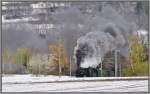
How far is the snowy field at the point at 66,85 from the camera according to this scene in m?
19.9

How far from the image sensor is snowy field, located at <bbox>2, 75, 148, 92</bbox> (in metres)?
19.9

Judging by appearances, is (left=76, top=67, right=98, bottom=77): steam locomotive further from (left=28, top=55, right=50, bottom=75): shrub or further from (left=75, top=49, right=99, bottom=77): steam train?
(left=28, top=55, right=50, bottom=75): shrub

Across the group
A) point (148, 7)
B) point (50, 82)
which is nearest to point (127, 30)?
point (148, 7)

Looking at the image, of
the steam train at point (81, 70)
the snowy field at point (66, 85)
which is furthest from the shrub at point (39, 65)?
the steam train at point (81, 70)

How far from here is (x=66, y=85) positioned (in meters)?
19.9

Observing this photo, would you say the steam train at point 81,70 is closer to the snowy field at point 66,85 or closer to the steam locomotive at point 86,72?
the steam locomotive at point 86,72

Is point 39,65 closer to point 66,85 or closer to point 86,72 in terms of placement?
point 66,85

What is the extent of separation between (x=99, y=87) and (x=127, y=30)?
1539 mm

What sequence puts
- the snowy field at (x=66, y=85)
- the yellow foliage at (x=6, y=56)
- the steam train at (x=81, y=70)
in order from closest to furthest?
the yellow foliage at (x=6, y=56) → the snowy field at (x=66, y=85) → the steam train at (x=81, y=70)

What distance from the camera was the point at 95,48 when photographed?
65.6 feet

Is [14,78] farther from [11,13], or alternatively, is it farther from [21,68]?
[11,13]

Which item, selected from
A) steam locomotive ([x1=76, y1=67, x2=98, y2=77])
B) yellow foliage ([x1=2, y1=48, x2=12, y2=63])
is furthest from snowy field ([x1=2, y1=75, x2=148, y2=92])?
yellow foliage ([x1=2, y1=48, x2=12, y2=63])

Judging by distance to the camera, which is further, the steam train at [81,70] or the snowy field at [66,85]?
the steam train at [81,70]

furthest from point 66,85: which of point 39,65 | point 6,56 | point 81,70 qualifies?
point 6,56
